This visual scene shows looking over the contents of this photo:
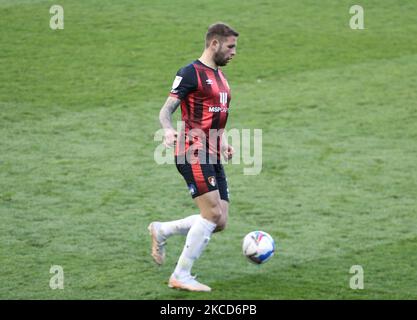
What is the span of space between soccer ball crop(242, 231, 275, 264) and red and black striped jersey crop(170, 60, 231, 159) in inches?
34.5

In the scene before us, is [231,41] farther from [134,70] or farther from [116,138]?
[134,70]

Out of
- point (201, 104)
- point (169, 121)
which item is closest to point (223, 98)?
point (201, 104)

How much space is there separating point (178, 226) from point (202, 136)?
2.98 feet

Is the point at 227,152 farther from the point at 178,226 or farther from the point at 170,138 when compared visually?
the point at 170,138

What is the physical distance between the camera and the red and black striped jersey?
7188 millimetres

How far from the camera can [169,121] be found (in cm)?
698

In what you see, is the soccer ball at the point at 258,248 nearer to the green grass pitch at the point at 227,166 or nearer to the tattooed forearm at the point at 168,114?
the green grass pitch at the point at 227,166

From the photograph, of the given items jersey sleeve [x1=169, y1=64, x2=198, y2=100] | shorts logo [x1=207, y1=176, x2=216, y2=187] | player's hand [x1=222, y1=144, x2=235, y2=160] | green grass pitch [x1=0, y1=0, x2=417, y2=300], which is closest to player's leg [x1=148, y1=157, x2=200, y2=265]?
green grass pitch [x1=0, y1=0, x2=417, y2=300]

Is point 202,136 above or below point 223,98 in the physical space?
below

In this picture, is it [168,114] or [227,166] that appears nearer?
[168,114]

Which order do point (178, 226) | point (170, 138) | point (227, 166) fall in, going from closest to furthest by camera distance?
point (170, 138), point (178, 226), point (227, 166)

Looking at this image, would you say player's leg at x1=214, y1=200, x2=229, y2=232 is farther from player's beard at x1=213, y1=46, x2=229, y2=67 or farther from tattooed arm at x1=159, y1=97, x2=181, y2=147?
player's beard at x1=213, y1=46, x2=229, y2=67

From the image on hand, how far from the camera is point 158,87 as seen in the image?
13773 mm

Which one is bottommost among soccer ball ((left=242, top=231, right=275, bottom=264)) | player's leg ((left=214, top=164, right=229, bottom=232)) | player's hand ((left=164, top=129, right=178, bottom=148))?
soccer ball ((left=242, top=231, right=275, bottom=264))
